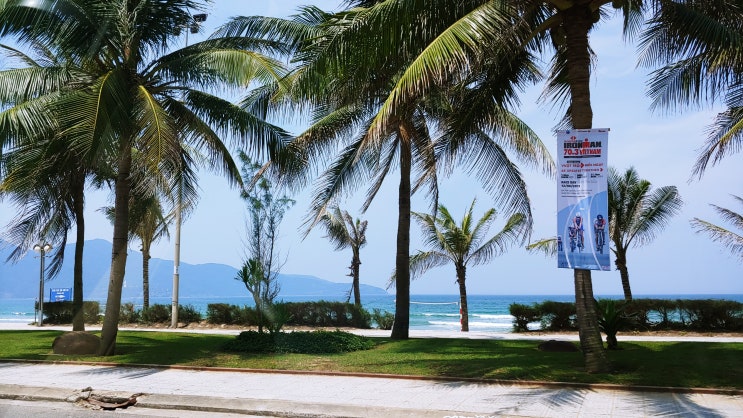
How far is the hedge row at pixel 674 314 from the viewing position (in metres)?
20.2

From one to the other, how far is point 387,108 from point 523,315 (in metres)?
14.5

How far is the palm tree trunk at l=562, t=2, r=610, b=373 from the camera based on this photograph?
10422 mm

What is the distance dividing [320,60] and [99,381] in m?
6.36

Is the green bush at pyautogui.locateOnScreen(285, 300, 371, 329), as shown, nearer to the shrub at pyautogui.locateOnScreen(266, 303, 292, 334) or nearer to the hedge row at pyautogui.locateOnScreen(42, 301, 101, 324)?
the shrub at pyautogui.locateOnScreen(266, 303, 292, 334)

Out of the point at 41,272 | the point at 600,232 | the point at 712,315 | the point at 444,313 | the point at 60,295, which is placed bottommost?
the point at 444,313

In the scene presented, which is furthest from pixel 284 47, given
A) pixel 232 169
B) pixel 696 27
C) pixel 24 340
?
pixel 24 340

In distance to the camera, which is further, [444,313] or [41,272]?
[444,313]

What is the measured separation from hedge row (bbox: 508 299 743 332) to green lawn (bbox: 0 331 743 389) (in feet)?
20.6

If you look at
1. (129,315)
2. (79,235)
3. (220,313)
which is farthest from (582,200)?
(129,315)

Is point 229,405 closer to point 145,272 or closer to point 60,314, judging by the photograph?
point 60,314

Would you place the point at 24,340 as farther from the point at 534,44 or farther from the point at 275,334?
the point at 534,44

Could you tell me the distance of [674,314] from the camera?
68.0 feet

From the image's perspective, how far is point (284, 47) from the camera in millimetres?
15750

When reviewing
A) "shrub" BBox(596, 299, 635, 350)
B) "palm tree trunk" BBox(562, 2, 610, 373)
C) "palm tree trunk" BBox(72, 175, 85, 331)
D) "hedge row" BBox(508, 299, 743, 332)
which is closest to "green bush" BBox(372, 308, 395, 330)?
"hedge row" BBox(508, 299, 743, 332)
